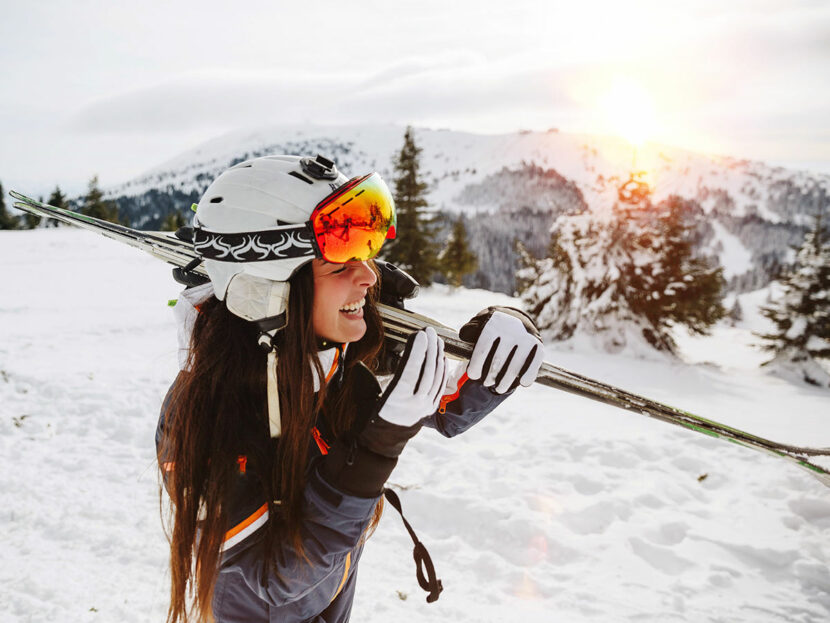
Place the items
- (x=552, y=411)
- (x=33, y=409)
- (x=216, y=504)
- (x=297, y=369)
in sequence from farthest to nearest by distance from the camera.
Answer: (x=552, y=411)
(x=33, y=409)
(x=297, y=369)
(x=216, y=504)

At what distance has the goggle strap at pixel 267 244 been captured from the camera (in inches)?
78.9

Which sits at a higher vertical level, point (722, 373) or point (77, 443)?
point (77, 443)

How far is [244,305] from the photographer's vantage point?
6.54 feet

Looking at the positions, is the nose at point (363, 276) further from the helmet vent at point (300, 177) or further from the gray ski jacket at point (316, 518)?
the gray ski jacket at point (316, 518)

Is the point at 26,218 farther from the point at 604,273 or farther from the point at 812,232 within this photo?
the point at 812,232

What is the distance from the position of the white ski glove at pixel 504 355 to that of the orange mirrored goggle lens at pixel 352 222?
2.28ft

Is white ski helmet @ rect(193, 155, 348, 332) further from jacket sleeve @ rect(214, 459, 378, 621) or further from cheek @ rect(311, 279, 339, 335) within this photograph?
jacket sleeve @ rect(214, 459, 378, 621)

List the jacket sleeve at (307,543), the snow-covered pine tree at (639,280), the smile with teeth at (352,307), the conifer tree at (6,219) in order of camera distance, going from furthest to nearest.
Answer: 1. the conifer tree at (6,219)
2. the snow-covered pine tree at (639,280)
3. the smile with teeth at (352,307)
4. the jacket sleeve at (307,543)

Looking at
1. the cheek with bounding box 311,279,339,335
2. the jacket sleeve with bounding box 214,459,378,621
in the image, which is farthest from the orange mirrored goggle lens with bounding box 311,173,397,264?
the jacket sleeve with bounding box 214,459,378,621

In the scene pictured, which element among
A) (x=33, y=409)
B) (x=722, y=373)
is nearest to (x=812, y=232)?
(x=722, y=373)

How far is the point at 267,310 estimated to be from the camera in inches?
78.5

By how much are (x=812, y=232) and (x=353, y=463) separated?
19.0 metres

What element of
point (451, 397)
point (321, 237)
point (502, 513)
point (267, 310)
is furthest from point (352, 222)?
point (502, 513)

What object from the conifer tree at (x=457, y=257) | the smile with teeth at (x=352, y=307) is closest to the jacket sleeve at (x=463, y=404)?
the smile with teeth at (x=352, y=307)
